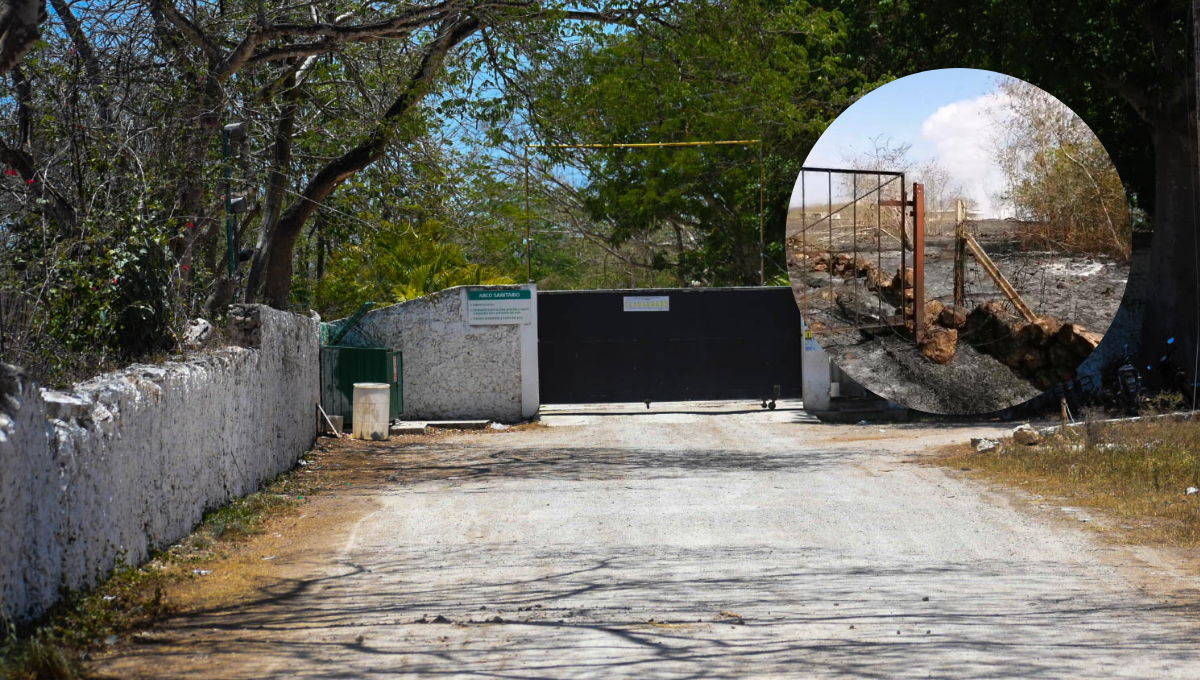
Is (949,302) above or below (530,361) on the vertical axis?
above

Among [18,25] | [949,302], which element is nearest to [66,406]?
[18,25]

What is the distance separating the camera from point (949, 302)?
14516 millimetres

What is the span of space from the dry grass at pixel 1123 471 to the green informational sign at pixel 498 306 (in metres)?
7.87

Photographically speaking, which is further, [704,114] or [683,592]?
[704,114]

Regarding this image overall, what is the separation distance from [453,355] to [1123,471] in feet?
36.0

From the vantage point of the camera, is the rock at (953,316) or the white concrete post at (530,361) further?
the white concrete post at (530,361)

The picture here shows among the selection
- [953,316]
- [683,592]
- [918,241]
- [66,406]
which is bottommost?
[683,592]

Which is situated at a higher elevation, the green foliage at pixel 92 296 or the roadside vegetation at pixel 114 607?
the green foliage at pixel 92 296

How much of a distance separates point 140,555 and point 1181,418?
1250 cm

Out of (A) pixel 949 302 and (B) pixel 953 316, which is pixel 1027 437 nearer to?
(B) pixel 953 316

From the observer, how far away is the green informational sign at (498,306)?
18688 millimetres

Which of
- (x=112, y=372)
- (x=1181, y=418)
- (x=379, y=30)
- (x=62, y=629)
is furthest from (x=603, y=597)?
(x=1181, y=418)

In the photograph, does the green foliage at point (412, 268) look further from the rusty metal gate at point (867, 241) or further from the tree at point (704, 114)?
the rusty metal gate at point (867, 241)

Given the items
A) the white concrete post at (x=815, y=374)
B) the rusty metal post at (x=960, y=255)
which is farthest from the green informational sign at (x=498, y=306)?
the rusty metal post at (x=960, y=255)
